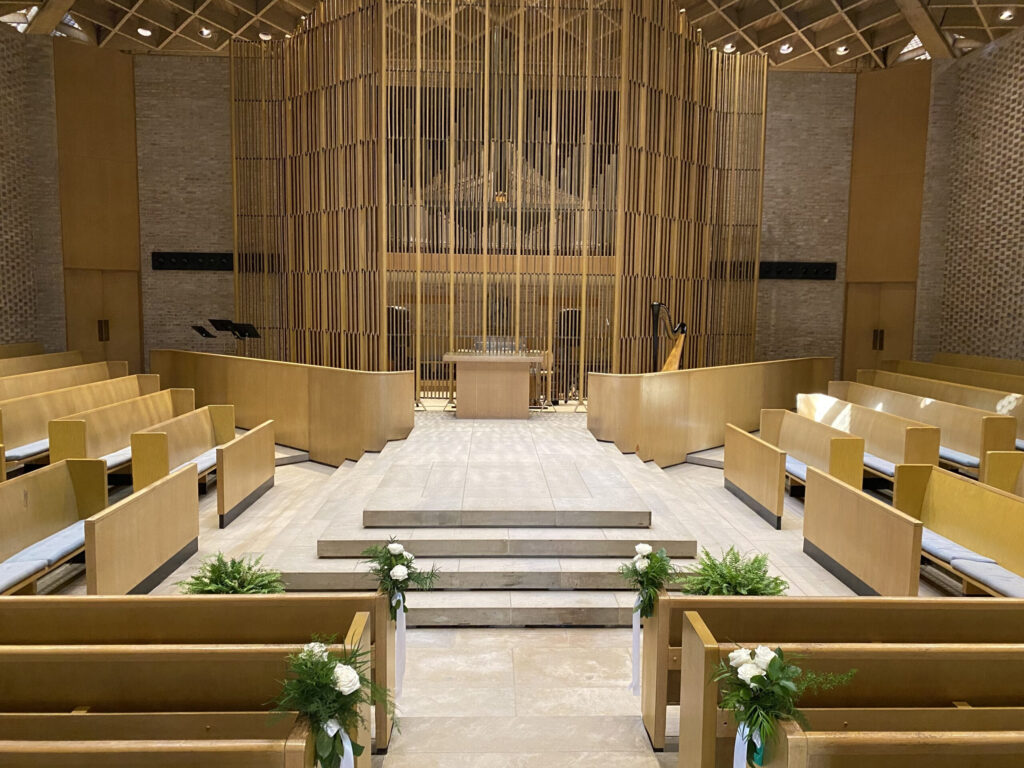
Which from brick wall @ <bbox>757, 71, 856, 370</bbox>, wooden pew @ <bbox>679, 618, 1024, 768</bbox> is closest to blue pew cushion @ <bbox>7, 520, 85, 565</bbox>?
wooden pew @ <bbox>679, 618, 1024, 768</bbox>

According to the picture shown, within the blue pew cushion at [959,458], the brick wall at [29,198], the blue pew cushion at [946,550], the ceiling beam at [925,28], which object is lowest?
the blue pew cushion at [946,550]

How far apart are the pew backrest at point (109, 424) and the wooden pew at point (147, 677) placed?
410 centimetres

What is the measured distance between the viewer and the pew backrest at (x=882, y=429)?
650 cm

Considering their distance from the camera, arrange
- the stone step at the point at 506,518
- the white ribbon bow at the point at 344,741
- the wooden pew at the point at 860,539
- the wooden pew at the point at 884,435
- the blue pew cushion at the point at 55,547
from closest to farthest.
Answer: the white ribbon bow at the point at 344,741 → the wooden pew at the point at 860,539 → the blue pew cushion at the point at 55,547 → the stone step at the point at 506,518 → the wooden pew at the point at 884,435

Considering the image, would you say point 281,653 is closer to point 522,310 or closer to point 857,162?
point 522,310

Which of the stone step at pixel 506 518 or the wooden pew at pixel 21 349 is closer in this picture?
the stone step at pixel 506 518

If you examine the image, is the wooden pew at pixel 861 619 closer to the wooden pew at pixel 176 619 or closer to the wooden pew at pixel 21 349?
the wooden pew at pixel 176 619

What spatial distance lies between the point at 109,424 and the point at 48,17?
24.1 ft

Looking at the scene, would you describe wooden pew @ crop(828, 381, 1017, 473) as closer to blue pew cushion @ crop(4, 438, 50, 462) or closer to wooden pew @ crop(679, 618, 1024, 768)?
wooden pew @ crop(679, 618, 1024, 768)

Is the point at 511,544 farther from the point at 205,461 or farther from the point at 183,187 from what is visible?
the point at 183,187

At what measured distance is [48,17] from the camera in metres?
10.8

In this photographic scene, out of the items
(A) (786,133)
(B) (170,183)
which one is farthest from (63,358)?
(A) (786,133)

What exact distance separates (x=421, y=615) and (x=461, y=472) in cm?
188

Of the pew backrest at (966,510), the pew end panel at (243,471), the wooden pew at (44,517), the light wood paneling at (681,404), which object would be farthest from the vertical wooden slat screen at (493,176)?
the pew backrest at (966,510)
